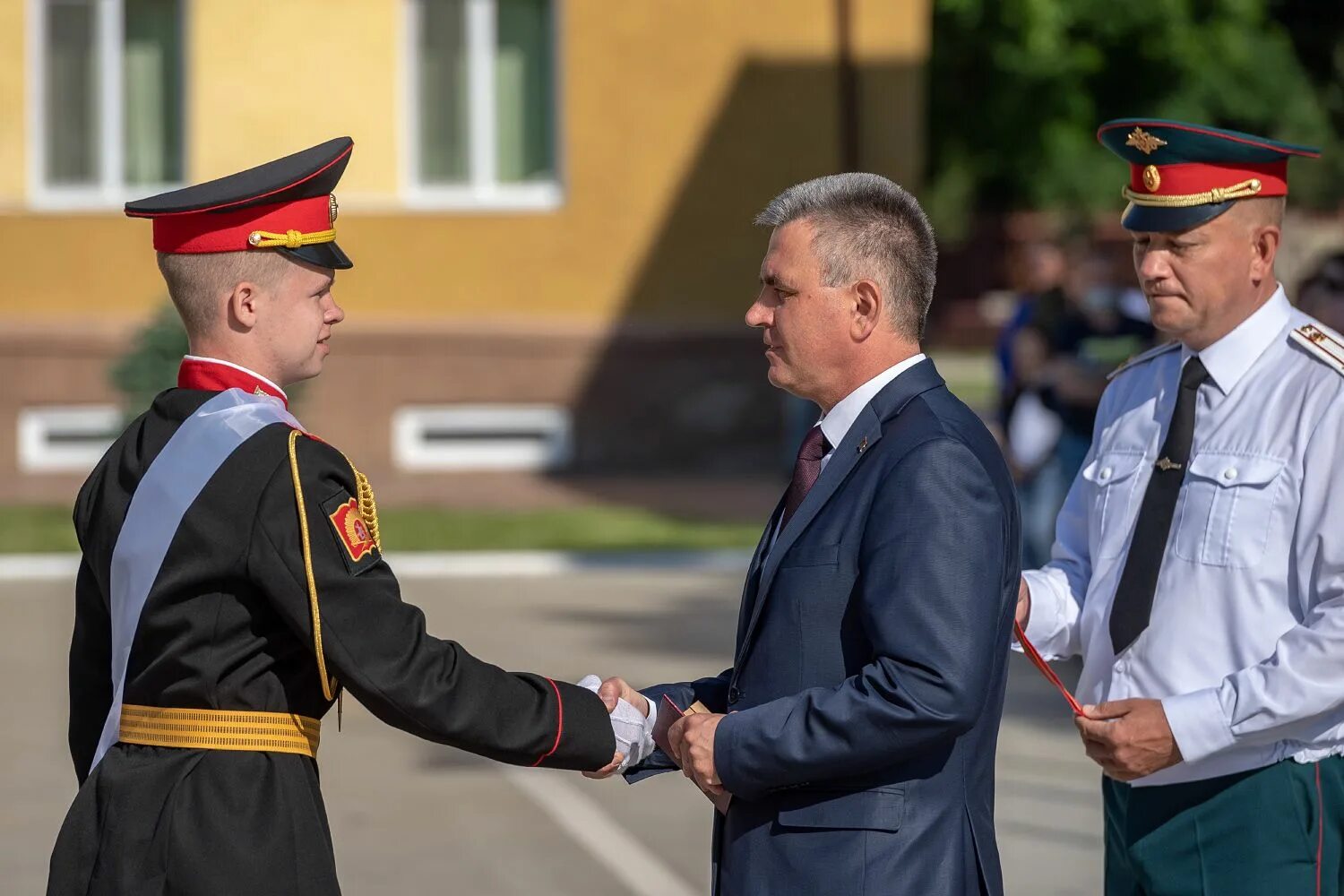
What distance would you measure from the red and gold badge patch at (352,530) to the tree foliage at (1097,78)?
22467 millimetres

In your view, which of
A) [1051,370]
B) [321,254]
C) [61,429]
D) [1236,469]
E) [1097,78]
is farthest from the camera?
[1097,78]

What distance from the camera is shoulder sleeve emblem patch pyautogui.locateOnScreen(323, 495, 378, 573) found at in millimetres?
3115

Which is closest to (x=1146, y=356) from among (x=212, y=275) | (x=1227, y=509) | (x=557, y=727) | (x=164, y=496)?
(x=1227, y=509)

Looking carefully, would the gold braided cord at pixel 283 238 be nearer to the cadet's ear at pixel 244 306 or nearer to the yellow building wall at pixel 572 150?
the cadet's ear at pixel 244 306

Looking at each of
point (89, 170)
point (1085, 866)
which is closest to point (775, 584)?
point (1085, 866)

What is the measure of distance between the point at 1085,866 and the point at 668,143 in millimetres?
11379

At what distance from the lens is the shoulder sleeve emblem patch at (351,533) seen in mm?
3115

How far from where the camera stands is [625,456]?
55.6ft

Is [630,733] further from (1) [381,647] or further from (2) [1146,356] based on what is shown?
(2) [1146,356]

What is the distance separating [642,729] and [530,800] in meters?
3.90

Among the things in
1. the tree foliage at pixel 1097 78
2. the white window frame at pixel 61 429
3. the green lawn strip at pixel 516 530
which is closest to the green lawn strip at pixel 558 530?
the green lawn strip at pixel 516 530

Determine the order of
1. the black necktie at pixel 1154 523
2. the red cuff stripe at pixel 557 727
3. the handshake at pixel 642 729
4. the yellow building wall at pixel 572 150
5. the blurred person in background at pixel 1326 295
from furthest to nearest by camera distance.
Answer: the yellow building wall at pixel 572 150 → the blurred person in background at pixel 1326 295 → the black necktie at pixel 1154 523 → the red cuff stripe at pixel 557 727 → the handshake at pixel 642 729

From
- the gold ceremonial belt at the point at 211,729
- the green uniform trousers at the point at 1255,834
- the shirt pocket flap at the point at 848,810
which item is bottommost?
the green uniform trousers at the point at 1255,834

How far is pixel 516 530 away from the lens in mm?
14109
